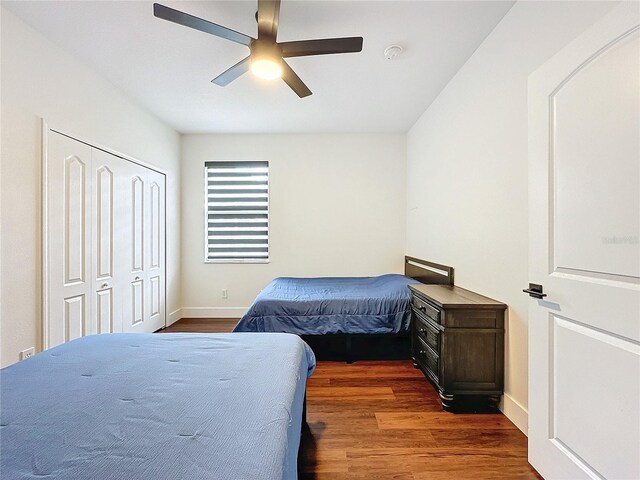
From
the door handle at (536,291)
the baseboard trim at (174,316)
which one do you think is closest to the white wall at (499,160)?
the door handle at (536,291)

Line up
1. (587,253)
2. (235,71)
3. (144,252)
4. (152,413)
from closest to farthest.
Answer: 1. (152,413)
2. (587,253)
3. (235,71)
4. (144,252)

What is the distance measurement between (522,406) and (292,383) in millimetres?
1601

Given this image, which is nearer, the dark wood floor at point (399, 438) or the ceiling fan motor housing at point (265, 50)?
the dark wood floor at point (399, 438)

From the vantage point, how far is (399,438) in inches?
69.5

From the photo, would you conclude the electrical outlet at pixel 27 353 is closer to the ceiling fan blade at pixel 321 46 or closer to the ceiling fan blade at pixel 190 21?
the ceiling fan blade at pixel 190 21

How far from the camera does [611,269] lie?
1105 mm

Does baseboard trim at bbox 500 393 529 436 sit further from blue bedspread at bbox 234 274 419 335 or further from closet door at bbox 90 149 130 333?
closet door at bbox 90 149 130 333

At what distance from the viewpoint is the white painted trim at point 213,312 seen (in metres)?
4.38

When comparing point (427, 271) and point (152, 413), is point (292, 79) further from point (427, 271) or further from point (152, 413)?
point (427, 271)

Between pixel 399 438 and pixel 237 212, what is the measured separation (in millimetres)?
3600

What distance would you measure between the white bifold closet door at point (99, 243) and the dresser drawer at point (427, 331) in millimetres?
2959

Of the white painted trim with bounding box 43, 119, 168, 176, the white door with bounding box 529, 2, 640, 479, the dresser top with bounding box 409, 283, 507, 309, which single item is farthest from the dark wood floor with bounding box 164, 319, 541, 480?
the white painted trim with bounding box 43, 119, 168, 176

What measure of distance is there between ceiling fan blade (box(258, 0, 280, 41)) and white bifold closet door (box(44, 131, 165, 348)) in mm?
1859

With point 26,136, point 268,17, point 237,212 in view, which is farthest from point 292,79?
point 237,212
